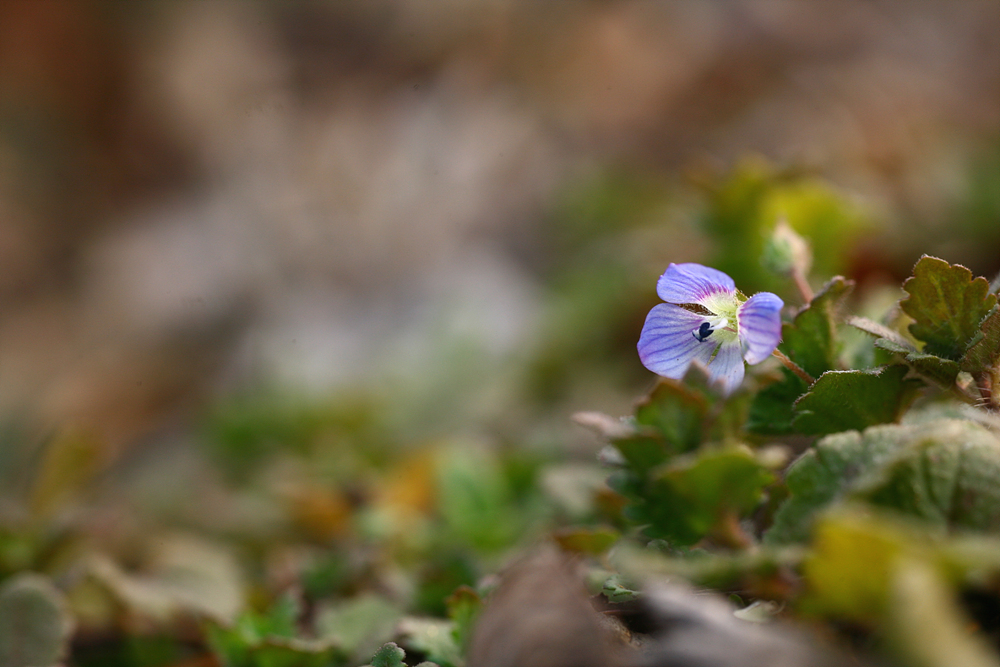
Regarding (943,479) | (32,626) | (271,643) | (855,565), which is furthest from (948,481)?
(32,626)

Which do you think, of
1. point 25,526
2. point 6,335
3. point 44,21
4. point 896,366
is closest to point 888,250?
point 896,366

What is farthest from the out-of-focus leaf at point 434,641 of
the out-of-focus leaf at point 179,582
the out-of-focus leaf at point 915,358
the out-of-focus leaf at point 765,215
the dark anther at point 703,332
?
the out-of-focus leaf at point 765,215

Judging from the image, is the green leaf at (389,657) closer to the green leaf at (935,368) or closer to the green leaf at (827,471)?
the green leaf at (827,471)

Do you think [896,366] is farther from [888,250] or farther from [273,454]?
[273,454]

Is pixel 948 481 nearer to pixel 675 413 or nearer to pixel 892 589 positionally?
pixel 892 589

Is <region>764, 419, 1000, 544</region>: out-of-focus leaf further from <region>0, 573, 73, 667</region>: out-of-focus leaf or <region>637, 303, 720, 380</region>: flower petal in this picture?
<region>0, 573, 73, 667</region>: out-of-focus leaf
